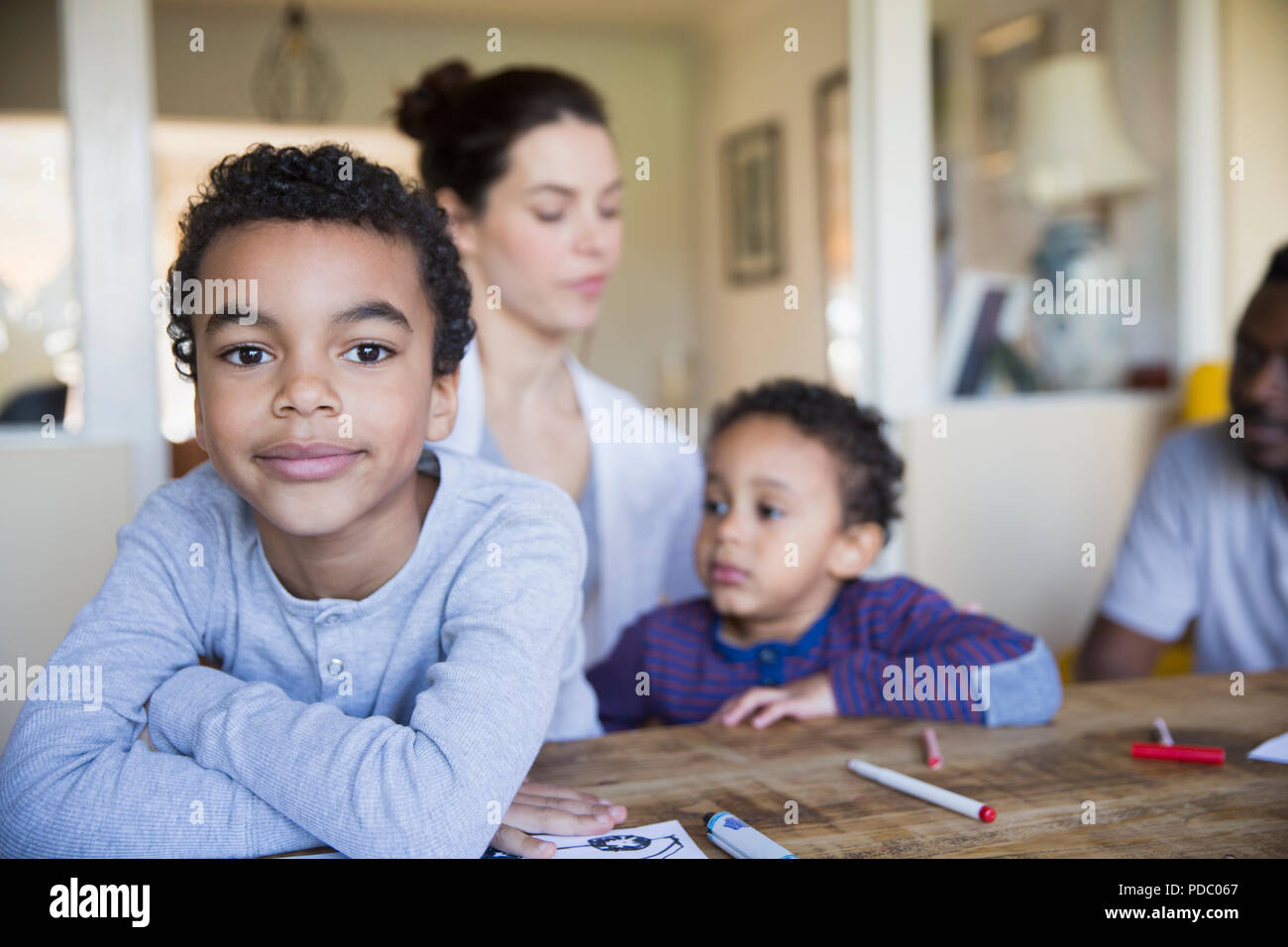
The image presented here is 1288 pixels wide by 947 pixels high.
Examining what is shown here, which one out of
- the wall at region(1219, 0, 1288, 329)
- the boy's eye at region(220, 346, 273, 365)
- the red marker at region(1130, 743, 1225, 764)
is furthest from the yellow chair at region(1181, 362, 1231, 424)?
the boy's eye at region(220, 346, 273, 365)

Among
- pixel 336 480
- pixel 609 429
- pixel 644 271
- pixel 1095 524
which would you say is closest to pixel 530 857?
pixel 336 480

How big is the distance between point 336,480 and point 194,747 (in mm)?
237

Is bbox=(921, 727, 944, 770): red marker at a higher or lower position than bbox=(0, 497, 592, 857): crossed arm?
lower

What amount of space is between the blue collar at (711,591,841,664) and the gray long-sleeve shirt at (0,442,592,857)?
1.55ft

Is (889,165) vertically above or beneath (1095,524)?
above

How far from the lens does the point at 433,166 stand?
1891 millimetres

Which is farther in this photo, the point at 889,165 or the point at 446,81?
the point at 889,165

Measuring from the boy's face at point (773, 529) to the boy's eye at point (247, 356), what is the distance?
2.46 ft

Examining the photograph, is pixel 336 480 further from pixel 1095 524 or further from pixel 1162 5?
pixel 1162 5

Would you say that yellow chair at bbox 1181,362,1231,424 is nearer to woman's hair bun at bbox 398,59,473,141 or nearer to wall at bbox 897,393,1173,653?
wall at bbox 897,393,1173,653

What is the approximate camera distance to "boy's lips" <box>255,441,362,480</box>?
2.87 ft

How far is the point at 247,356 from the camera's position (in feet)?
2.91

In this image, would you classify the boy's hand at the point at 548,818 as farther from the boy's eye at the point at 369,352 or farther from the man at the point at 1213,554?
the man at the point at 1213,554

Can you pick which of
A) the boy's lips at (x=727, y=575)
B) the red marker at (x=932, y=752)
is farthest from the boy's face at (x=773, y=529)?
the red marker at (x=932, y=752)
